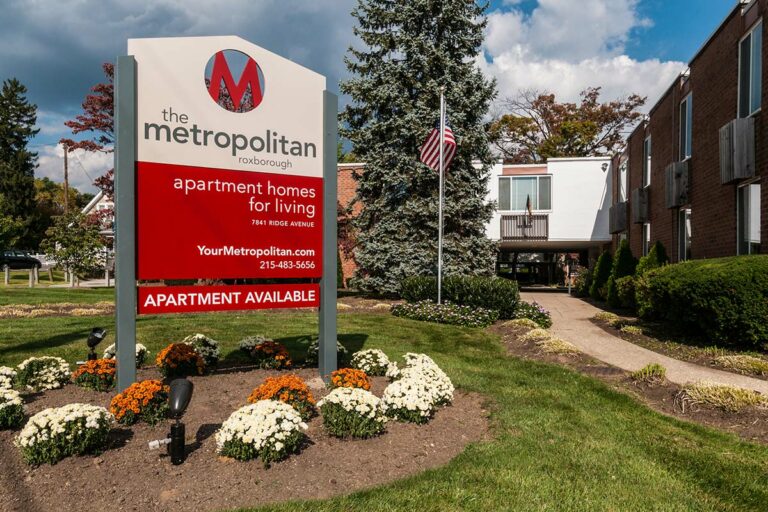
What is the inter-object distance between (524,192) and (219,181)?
21.1 m

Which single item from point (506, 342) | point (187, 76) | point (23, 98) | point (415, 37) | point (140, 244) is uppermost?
point (23, 98)

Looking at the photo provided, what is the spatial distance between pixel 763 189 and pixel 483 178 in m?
10.1

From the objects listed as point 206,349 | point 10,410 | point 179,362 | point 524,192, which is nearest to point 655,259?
point 524,192

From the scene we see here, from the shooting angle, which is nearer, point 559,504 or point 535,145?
point 559,504

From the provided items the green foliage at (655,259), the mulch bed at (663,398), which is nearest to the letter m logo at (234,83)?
the mulch bed at (663,398)

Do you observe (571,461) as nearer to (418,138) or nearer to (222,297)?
(222,297)

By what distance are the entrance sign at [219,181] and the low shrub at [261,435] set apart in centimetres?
176

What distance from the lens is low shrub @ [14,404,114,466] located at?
3.68m

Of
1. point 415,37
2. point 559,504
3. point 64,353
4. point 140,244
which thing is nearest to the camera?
point 559,504

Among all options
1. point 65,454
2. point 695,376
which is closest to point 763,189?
point 695,376

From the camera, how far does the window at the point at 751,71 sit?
9914 mm

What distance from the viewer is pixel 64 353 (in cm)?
778

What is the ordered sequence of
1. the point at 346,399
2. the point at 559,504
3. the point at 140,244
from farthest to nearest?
the point at 140,244, the point at 346,399, the point at 559,504

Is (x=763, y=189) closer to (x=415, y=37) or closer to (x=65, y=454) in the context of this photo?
(x=65, y=454)
